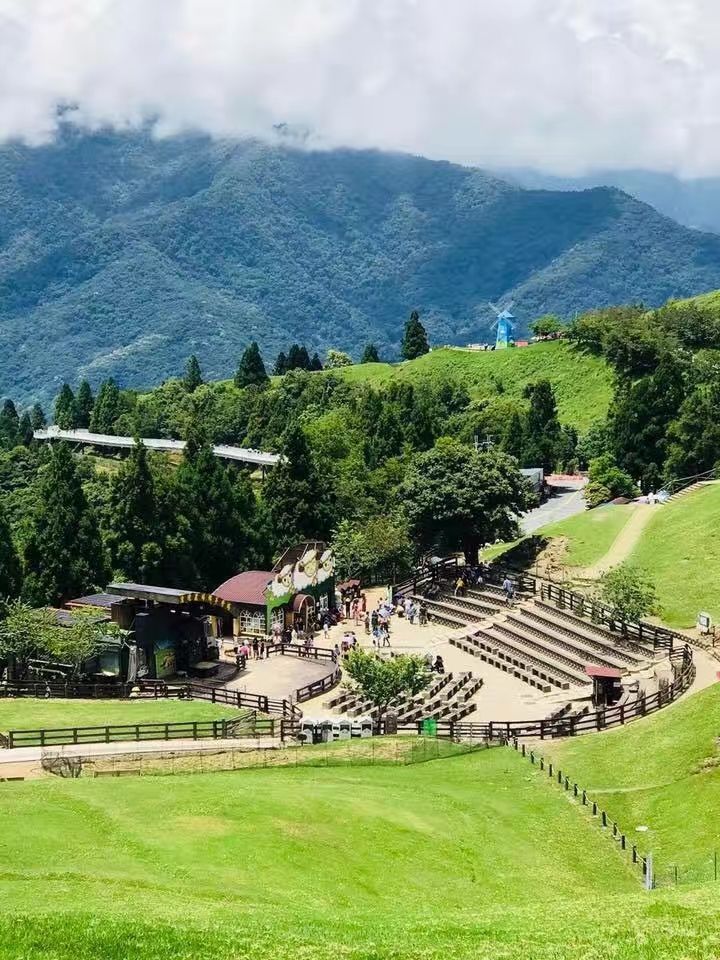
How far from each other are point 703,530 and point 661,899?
2061 inches

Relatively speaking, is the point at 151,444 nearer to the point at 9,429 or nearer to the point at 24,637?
the point at 9,429

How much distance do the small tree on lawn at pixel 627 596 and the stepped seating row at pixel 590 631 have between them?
4.30 ft

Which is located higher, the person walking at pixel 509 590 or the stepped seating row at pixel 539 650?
the person walking at pixel 509 590

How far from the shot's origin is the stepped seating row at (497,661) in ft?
194

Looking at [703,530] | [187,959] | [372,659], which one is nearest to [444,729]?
[372,659]

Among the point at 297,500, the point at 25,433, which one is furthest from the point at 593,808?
the point at 25,433

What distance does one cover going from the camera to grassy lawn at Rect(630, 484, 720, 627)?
66.5 m

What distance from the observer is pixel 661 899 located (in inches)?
1040

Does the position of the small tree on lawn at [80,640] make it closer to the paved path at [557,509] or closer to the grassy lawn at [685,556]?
the grassy lawn at [685,556]

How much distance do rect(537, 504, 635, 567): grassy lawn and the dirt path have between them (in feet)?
1.21

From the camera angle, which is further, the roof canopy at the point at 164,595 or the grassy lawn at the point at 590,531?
the grassy lawn at the point at 590,531

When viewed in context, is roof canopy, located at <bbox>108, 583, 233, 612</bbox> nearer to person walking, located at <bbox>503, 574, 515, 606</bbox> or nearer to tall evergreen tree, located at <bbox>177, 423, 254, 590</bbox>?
tall evergreen tree, located at <bbox>177, 423, 254, 590</bbox>

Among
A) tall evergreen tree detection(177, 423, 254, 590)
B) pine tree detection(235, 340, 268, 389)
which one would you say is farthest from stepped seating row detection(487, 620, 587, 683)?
pine tree detection(235, 340, 268, 389)

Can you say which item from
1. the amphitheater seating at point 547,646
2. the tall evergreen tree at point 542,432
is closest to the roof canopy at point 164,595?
the amphitheater seating at point 547,646
